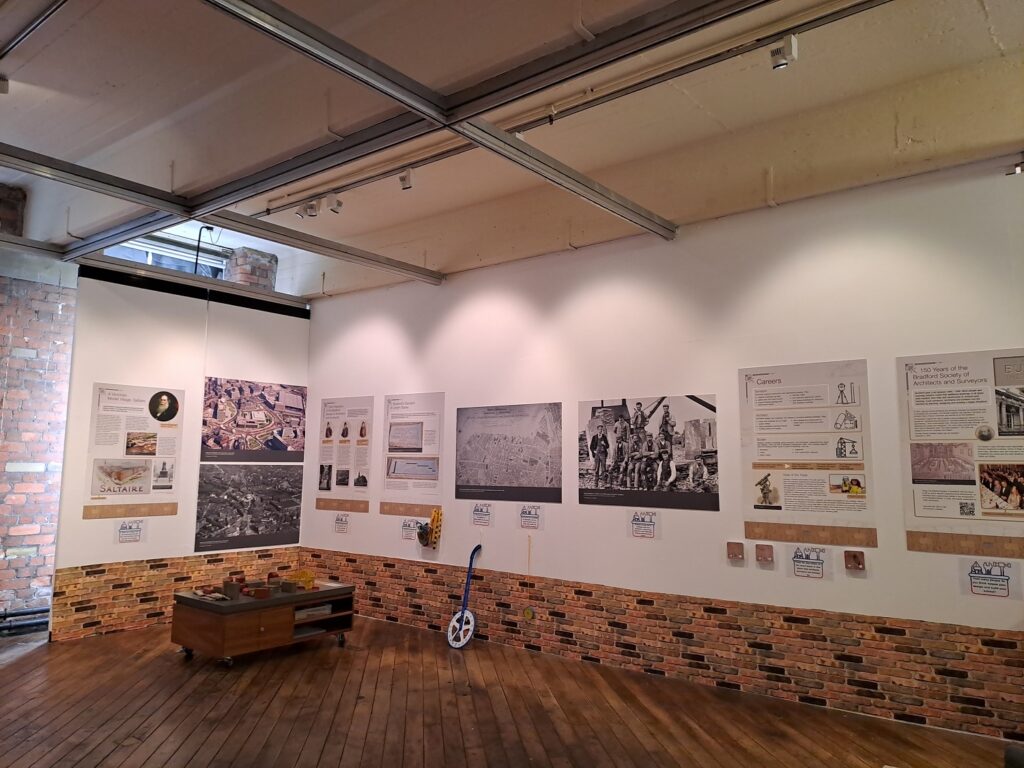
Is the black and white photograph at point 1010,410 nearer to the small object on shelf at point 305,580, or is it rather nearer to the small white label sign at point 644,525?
the small white label sign at point 644,525

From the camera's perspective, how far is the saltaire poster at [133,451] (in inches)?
272

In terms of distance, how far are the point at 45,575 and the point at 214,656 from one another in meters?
2.76

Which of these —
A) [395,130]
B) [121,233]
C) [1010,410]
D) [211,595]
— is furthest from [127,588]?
[1010,410]

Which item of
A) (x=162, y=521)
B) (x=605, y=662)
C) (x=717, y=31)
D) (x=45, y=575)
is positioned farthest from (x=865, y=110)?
(x=45, y=575)

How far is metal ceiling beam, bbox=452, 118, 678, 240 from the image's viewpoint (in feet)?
13.3

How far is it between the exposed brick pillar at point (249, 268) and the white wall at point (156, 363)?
0.44m

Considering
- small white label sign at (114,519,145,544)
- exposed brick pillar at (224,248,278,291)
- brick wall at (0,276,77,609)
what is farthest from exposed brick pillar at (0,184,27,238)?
small white label sign at (114,519,145,544)

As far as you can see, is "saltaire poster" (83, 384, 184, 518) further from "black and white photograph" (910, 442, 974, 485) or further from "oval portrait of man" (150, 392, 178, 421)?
"black and white photograph" (910, 442, 974, 485)

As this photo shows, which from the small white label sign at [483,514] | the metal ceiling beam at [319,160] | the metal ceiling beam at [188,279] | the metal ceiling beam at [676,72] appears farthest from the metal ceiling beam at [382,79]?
the metal ceiling beam at [188,279]

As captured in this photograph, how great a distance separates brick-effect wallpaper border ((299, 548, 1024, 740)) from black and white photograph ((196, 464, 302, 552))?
2.19 meters

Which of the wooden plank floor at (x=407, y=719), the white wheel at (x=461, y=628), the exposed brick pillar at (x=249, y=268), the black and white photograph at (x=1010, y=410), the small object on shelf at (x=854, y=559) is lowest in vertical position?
the wooden plank floor at (x=407, y=719)

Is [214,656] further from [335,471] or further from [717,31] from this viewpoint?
[717,31]

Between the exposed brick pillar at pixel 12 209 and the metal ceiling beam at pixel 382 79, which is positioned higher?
the exposed brick pillar at pixel 12 209

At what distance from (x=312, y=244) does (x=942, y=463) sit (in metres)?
5.27
